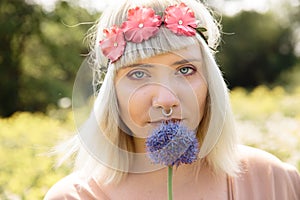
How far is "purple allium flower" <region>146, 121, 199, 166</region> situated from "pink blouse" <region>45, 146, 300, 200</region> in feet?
2.08

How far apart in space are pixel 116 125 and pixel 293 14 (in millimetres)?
19455

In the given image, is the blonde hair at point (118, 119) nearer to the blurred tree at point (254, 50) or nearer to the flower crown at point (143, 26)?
the flower crown at point (143, 26)

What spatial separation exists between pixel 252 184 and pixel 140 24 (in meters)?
0.62

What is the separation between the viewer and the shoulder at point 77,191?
6.53ft

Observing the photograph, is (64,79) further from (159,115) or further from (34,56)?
(159,115)

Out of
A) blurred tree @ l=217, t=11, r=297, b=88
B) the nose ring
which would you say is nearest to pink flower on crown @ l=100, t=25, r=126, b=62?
the nose ring

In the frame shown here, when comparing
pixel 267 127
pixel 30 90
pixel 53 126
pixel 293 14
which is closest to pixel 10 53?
pixel 30 90

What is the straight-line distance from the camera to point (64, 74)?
37.4 feet

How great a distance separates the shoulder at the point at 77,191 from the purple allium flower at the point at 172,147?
2.06 ft

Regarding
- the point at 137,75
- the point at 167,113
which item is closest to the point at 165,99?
the point at 167,113

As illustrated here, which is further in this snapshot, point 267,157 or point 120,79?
point 267,157

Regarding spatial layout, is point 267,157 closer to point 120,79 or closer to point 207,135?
point 207,135

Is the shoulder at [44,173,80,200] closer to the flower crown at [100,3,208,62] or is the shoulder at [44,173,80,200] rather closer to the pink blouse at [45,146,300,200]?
the pink blouse at [45,146,300,200]

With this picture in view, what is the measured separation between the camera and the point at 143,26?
177cm
